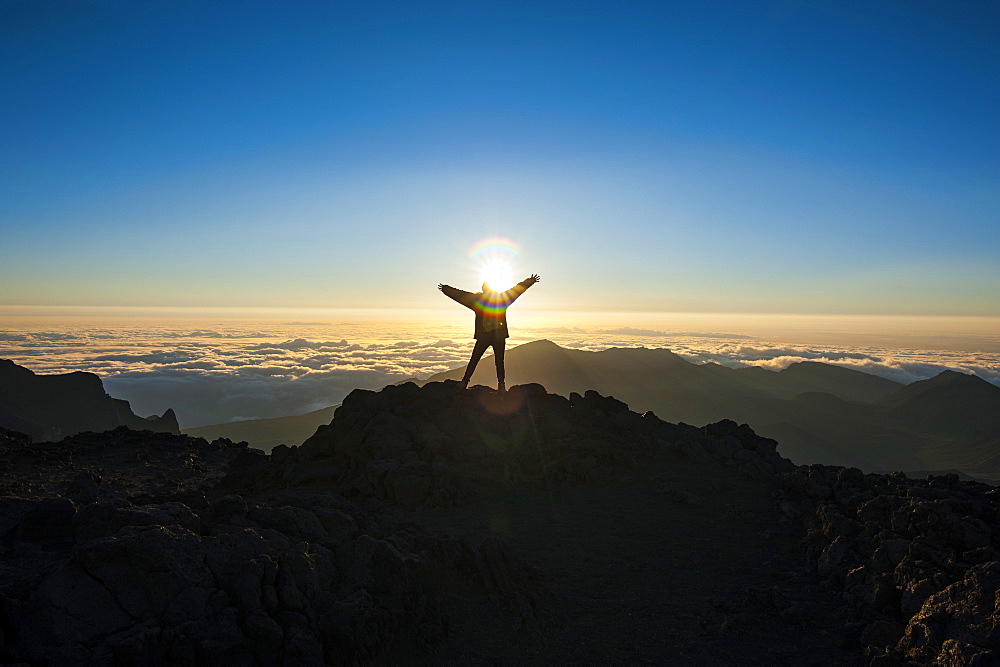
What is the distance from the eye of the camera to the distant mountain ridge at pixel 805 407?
297 ft

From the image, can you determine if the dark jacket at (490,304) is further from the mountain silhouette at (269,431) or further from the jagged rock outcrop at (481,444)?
the mountain silhouette at (269,431)

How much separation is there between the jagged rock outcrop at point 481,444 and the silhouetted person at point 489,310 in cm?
144

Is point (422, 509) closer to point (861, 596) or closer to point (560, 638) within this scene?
point (560, 638)

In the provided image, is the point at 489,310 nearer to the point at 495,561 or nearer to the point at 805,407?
the point at 495,561

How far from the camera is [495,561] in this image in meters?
9.27

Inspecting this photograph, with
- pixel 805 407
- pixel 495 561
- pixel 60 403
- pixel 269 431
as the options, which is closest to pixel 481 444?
pixel 495 561

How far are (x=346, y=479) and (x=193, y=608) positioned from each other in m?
8.63

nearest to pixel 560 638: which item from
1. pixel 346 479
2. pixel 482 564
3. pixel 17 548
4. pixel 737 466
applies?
pixel 482 564

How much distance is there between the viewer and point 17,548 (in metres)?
7.42

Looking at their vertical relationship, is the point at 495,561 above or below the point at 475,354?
below

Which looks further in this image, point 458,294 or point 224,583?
point 458,294

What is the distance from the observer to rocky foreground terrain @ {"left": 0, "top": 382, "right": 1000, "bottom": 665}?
639cm

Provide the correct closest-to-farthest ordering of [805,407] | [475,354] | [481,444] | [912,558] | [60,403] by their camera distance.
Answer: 1. [912,558]
2. [481,444]
3. [475,354]
4. [60,403]
5. [805,407]

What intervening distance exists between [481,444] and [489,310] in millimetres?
4384
